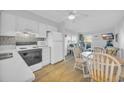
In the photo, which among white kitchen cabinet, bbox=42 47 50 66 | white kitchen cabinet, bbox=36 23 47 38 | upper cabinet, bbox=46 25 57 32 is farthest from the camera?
upper cabinet, bbox=46 25 57 32

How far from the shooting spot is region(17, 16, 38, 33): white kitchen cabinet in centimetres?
244

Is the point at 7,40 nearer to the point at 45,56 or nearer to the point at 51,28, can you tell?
the point at 45,56

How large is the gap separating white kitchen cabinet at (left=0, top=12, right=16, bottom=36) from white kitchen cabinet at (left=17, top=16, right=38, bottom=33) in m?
0.15

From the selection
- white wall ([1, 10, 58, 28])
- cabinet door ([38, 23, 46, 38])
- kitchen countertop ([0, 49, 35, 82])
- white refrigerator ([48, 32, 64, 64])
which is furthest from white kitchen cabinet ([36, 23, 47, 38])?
kitchen countertop ([0, 49, 35, 82])

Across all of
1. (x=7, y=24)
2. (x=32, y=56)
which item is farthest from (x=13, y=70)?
(x=32, y=56)

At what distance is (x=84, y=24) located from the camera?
2809mm

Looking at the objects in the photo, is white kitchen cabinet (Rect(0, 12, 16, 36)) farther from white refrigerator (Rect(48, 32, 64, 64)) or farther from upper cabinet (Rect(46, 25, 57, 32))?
white refrigerator (Rect(48, 32, 64, 64))

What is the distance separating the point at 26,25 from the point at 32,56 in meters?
0.84

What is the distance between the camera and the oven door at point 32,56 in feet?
8.46

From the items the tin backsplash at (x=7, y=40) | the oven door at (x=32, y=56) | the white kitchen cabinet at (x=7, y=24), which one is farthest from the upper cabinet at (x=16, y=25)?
the oven door at (x=32, y=56)

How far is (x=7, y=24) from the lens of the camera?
213 centimetres

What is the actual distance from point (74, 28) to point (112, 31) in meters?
1.48

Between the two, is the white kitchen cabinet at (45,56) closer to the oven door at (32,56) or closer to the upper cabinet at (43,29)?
the oven door at (32,56)
